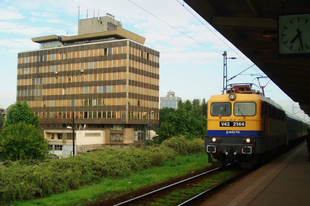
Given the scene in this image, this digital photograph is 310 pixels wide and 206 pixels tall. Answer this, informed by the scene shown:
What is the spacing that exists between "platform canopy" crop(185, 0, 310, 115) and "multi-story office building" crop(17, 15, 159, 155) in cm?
4405

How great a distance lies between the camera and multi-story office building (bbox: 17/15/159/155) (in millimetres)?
66312

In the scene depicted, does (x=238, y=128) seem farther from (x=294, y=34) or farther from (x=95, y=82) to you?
(x=95, y=82)

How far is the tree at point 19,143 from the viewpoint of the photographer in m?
50.8

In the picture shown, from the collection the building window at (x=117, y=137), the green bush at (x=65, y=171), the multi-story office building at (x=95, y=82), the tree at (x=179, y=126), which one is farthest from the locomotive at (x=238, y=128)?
the building window at (x=117, y=137)

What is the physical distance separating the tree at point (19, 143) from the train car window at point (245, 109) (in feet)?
139

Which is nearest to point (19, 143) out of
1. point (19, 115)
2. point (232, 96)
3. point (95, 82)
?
point (19, 115)

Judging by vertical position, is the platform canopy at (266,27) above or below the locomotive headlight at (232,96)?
above

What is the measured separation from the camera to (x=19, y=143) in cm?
5134

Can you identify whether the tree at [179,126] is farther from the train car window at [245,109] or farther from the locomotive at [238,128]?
the train car window at [245,109]

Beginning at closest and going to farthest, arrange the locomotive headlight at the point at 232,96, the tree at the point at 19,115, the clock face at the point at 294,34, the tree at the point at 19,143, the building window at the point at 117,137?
the clock face at the point at 294,34, the locomotive headlight at the point at 232,96, the tree at the point at 19,143, the tree at the point at 19,115, the building window at the point at 117,137

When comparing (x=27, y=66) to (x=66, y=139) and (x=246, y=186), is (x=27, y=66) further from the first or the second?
(x=246, y=186)

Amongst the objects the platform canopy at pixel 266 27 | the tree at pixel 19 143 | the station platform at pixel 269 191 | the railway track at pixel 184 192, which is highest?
the platform canopy at pixel 266 27

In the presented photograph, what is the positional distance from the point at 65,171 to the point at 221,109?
7.48 metres

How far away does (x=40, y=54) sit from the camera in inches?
3022
